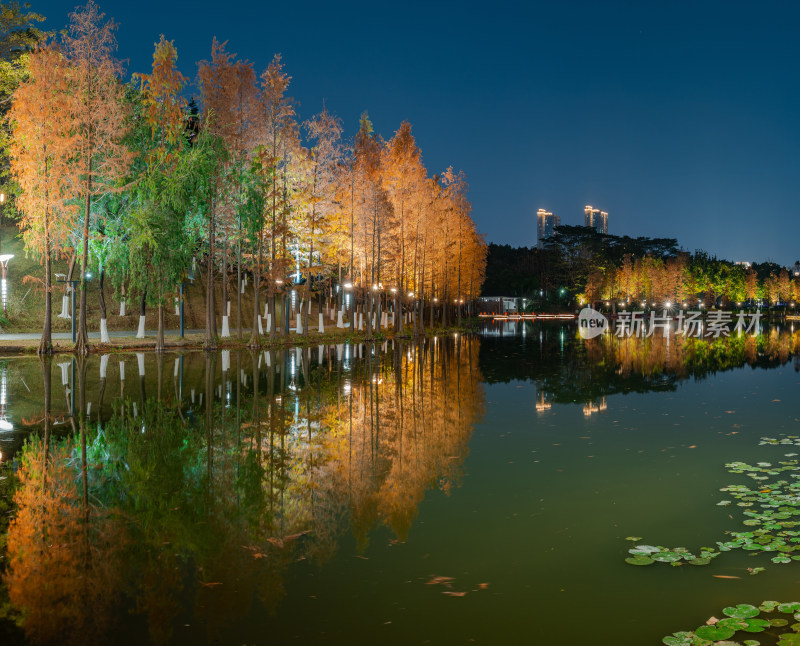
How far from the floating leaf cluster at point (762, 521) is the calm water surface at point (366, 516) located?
6.0 inches

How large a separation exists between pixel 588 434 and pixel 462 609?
25.1 ft

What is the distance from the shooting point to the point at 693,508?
772cm

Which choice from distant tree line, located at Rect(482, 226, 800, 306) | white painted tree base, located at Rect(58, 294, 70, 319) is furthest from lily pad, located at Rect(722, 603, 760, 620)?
distant tree line, located at Rect(482, 226, 800, 306)

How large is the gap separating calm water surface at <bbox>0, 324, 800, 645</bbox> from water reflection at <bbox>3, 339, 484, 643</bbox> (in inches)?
1.3

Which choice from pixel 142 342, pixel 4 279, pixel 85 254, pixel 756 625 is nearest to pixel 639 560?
pixel 756 625

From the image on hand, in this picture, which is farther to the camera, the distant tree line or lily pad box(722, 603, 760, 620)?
the distant tree line

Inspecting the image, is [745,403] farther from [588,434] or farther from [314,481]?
[314,481]

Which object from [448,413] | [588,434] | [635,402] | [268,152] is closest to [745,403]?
[635,402]

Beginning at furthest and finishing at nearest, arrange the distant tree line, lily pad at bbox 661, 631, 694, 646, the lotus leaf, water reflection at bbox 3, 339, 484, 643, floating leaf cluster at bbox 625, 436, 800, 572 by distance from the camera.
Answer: the distant tree line → floating leaf cluster at bbox 625, 436, 800, 572 → water reflection at bbox 3, 339, 484, 643 → the lotus leaf → lily pad at bbox 661, 631, 694, 646

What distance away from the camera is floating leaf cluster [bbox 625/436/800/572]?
6188 millimetres

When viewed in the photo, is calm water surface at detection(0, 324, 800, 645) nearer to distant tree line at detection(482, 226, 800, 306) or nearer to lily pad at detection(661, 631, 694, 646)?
lily pad at detection(661, 631, 694, 646)

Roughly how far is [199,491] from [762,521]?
641cm

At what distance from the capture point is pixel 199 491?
8203 millimetres

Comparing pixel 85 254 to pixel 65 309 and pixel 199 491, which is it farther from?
pixel 199 491
